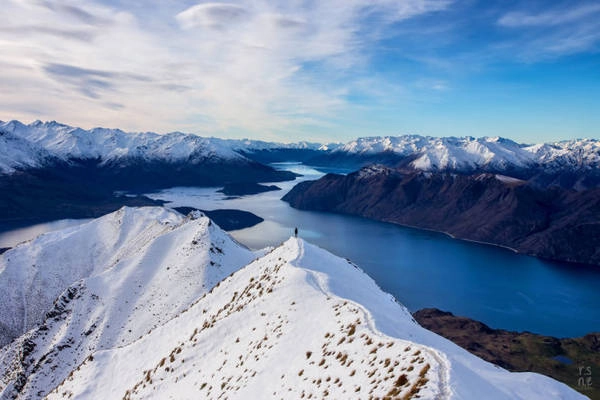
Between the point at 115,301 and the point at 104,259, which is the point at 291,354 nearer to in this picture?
the point at 115,301

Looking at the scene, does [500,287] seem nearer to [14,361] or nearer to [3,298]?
[14,361]

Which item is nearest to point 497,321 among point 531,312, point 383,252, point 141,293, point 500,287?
point 531,312

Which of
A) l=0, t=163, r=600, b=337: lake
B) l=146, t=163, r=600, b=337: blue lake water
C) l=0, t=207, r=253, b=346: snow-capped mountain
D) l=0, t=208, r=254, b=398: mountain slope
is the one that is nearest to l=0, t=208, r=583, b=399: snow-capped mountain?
l=0, t=208, r=254, b=398: mountain slope

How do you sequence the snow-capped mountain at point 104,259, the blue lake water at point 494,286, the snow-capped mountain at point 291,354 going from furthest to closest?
the blue lake water at point 494,286 < the snow-capped mountain at point 104,259 < the snow-capped mountain at point 291,354

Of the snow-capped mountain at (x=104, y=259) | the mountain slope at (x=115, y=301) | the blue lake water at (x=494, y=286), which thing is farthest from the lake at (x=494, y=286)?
the mountain slope at (x=115, y=301)

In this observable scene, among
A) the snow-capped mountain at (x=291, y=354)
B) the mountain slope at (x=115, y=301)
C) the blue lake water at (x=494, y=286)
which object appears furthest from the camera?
the blue lake water at (x=494, y=286)

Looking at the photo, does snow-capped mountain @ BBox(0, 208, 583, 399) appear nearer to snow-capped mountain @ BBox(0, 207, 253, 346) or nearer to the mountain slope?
the mountain slope

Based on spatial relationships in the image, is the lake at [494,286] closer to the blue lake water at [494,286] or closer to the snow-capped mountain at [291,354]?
the blue lake water at [494,286]

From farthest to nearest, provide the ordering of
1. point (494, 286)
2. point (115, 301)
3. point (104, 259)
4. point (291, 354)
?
point (494, 286) < point (104, 259) < point (115, 301) < point (291, 354)

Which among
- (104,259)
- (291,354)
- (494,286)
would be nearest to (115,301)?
(104,259)

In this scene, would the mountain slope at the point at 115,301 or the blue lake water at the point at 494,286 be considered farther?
the blue lake water at the point at 494,286

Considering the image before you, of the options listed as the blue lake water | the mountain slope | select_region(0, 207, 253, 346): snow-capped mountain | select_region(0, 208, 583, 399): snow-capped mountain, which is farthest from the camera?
the blue lake water
